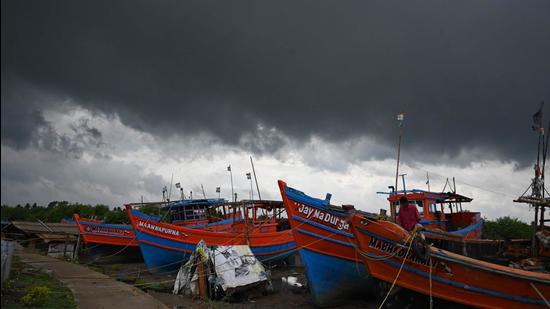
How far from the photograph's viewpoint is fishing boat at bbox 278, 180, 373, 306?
9.98 m

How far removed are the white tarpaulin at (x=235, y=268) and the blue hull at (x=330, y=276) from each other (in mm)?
1721

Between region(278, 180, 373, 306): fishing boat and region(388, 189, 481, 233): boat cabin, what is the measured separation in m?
4.55

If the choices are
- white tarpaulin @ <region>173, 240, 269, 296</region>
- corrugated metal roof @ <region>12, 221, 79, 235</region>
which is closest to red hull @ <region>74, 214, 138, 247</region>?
corrugated metal roof @ <region>12, 221, 79, 235</region>

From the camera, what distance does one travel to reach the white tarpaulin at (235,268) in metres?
10.4

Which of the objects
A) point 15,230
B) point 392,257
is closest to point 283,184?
point 392,257

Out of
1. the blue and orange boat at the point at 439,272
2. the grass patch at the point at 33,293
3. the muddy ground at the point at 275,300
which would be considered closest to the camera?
the grass patch at the point at 33,293

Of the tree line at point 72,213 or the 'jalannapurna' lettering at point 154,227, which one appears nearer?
the 'jalannapurna' lettering at point 154,227

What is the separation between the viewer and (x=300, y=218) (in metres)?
10.1

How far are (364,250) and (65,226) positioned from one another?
21292 mm

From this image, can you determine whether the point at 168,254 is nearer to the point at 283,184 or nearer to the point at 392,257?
the point at 283,184

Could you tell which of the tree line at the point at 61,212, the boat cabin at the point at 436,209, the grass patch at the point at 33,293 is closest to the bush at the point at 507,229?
the boat cabin at the point at 436,209

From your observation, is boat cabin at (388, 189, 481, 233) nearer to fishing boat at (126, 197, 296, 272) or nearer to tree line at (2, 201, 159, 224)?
fishing boat at (126, 197, 296, 272)

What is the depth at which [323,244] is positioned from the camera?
10039mm

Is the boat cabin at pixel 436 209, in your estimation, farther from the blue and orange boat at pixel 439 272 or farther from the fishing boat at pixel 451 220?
the blue and orange boat at pixel 439 272
